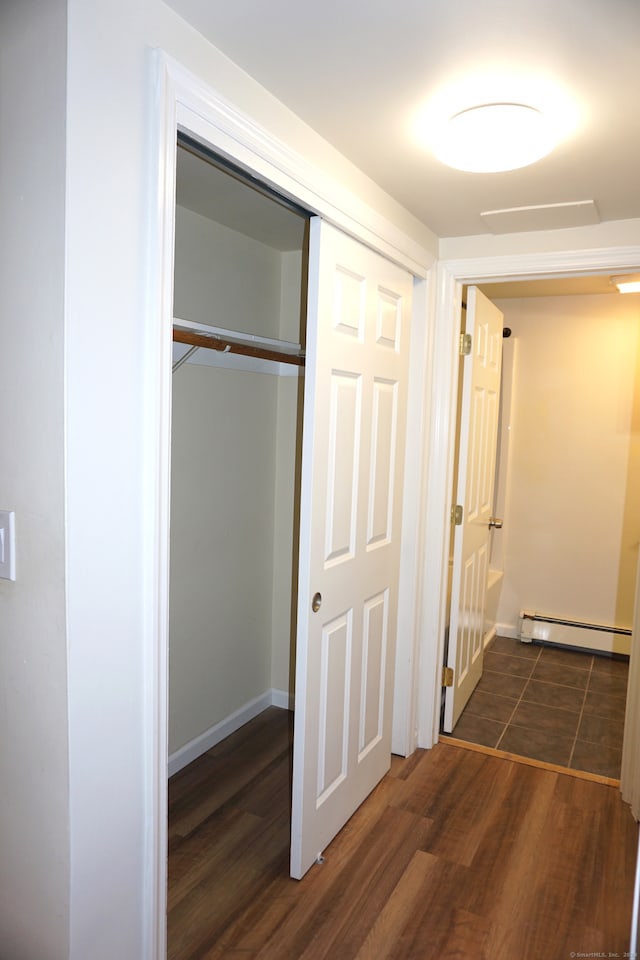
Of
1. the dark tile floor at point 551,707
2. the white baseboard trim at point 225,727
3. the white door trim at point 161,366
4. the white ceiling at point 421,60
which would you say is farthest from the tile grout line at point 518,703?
the white ceiling at point 421,60

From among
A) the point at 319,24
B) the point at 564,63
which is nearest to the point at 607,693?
the point at 564,63

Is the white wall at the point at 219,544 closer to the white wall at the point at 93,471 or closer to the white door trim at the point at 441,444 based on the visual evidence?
the white door trim at the point at 441,444

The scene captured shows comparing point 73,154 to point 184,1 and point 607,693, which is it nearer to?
point 184,1

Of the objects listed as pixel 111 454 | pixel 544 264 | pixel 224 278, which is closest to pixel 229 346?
pixel 111 454

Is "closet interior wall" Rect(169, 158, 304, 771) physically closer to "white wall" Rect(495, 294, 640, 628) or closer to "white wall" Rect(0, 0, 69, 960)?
"white wall" Rect(0, 0, 69, 960)

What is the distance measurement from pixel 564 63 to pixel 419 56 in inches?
12.2

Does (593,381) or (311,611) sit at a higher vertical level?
(593,381)

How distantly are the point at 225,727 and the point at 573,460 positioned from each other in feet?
9.39

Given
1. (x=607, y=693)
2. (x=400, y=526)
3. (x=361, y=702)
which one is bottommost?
(x=607, y=693)

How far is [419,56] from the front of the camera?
1403mm

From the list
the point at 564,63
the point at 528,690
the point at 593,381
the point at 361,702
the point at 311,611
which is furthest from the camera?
the point at 593,381

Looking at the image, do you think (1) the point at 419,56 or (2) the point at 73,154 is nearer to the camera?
(2) the point at 73,154

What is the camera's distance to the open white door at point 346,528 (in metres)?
1.99

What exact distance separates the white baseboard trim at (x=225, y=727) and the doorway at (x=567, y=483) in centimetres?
134
